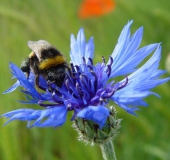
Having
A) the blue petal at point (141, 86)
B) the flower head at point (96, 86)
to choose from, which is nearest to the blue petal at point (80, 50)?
the flower head at point (96, 86)

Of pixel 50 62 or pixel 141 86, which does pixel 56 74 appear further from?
pixel 141 86

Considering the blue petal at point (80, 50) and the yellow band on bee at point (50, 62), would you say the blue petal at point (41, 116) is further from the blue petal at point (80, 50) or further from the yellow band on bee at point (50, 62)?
the blue petal at point (80, 50)

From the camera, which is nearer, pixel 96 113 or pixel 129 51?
pixel 96 113

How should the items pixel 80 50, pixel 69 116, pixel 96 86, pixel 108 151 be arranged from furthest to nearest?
1. pixel 69 116
2. pixel 80 50
3. pixel 96 86
4. pixel 108 151

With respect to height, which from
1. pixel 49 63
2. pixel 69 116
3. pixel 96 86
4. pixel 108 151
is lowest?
pixel 69 116

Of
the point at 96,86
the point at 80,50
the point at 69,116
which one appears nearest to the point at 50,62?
the point at 96,86

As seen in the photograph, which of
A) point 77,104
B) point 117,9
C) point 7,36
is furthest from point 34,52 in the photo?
point 117,9

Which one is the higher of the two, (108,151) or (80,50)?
(80,50)

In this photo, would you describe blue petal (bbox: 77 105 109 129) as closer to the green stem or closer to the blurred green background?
the green stem
